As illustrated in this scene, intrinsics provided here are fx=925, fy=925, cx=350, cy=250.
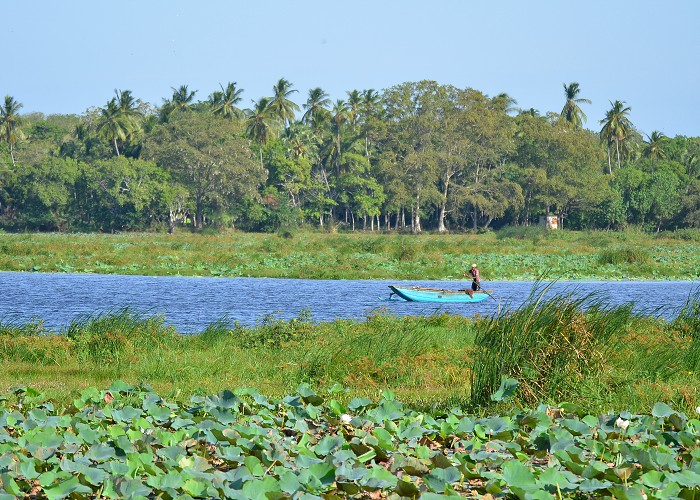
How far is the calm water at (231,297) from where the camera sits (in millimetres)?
22062

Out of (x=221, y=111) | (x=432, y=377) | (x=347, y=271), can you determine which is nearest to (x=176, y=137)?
(x=221, y=111)

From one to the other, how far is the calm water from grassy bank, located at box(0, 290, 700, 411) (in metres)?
3.72

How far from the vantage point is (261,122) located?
76375 millimetres

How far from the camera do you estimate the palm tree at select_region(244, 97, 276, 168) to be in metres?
76.4

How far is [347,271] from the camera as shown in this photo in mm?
34750

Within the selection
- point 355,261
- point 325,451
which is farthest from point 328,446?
point 355,261

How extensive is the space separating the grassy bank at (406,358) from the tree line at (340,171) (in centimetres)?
5262

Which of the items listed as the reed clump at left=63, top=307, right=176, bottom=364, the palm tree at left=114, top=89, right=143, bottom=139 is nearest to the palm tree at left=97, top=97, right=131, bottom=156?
the palm tree at left=114, top=89, right=143, bottom=139

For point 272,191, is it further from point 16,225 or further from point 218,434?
point 218,434

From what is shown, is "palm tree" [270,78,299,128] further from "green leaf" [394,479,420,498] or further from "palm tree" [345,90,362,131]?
"green leaf" [394,479,420,498]

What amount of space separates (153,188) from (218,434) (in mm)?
62072

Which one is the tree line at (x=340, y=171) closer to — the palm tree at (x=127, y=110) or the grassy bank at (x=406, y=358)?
the palm tree at (x=127, y=110)

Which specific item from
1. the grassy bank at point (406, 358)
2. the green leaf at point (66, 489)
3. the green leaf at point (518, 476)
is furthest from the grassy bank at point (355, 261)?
the green leaf at point (66, 489)

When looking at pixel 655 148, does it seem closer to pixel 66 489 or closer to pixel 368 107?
pixel 368 107
